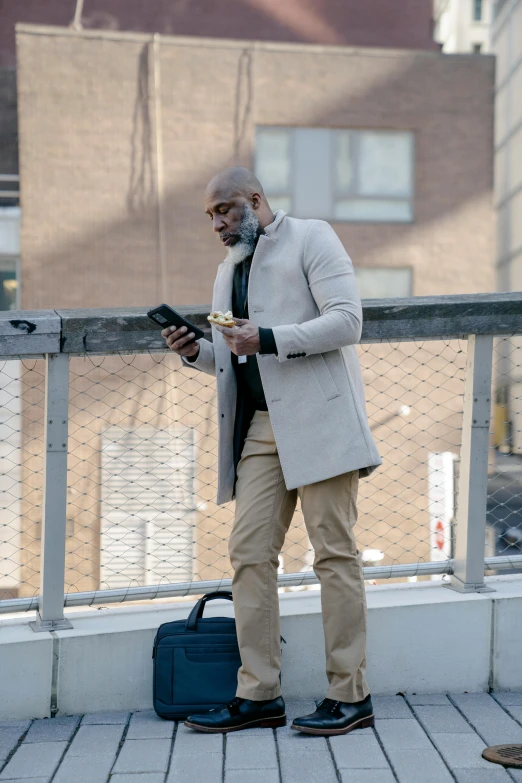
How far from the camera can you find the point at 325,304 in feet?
11.0

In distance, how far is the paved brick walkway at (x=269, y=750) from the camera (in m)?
2.95

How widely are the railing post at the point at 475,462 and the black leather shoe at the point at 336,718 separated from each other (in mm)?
787

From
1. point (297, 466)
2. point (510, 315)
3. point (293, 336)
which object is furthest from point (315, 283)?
point (510, 315)

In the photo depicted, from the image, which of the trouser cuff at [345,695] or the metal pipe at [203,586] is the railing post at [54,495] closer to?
the metal pipe at [203,586]

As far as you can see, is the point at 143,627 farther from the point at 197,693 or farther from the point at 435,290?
the point at 435,290

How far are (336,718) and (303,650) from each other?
42cm

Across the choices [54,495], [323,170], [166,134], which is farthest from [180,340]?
[323,170]

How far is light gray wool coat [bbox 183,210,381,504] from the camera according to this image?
3291mm

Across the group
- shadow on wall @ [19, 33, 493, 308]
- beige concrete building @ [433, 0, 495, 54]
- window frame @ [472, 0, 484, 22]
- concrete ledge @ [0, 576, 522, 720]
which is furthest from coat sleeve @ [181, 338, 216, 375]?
window frame @ [472, 0, 484, 22]

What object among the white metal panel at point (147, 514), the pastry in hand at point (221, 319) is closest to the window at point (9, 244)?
the white metal panel at point (147, 514)

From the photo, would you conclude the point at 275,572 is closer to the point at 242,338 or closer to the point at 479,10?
the point at 242,338

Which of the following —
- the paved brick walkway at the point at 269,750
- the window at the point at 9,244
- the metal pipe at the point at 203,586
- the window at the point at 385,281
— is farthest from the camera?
the window at the point at 385,281

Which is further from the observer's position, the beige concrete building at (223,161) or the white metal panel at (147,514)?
the beige concrete building at (223,161)

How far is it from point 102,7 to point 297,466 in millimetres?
17699
